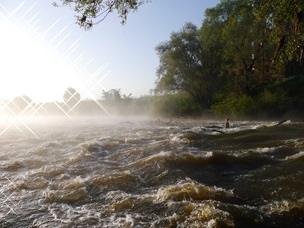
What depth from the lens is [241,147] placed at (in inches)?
615

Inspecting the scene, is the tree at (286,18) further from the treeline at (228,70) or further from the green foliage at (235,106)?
the green foliage at (235,106)

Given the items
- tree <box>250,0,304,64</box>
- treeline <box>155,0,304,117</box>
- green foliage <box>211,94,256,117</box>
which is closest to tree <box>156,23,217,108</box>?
treeline <box>155,0,304,117</box>

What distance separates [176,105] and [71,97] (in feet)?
224

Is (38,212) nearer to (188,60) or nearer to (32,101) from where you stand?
(188,60)

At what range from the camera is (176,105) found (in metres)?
48.1

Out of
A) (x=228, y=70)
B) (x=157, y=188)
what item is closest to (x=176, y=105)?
(x=228, y=70)

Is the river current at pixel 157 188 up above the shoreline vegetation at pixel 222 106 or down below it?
below

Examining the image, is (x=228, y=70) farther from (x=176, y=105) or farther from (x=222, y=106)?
(x=176, y=105)

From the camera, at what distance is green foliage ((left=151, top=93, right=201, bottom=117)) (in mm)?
46475

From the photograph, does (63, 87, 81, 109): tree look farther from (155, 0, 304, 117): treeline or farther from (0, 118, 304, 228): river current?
(0, 118, 304, 228): river current

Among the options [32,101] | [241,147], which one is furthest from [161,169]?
[32,101]

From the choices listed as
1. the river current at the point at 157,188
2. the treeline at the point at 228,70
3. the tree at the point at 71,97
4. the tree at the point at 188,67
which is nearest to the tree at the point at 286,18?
the river current at the point at 157,188

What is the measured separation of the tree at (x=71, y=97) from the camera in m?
97.4

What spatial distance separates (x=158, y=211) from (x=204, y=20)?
47.9 m
